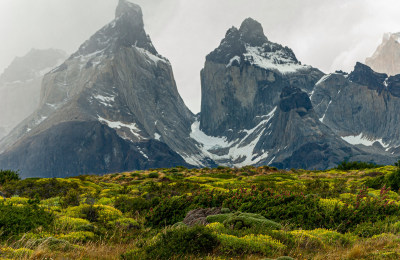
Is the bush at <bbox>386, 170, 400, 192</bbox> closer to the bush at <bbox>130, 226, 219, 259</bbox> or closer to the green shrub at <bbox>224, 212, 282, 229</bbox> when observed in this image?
the green shrub at <bbox>224, 212, 282, 229</bbox>

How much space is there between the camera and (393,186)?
22531 millimetres

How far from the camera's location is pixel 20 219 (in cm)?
1252

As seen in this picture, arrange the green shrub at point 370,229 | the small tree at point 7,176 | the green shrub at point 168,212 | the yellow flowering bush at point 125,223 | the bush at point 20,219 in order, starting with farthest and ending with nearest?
1. the small tree at point 7,176
2. the green shrub at point 168,212
3. the yellow flowering bush at point 125,223
4. the green shrub at point 370,229
5. the bush at point 20,219

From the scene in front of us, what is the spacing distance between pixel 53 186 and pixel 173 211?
51.4 ft

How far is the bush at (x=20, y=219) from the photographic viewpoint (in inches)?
466

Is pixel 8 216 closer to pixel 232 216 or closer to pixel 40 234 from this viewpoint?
pixel 40 234

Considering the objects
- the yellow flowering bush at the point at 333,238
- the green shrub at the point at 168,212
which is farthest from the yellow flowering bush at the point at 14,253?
the yellow flowering bush at the point at 333,238

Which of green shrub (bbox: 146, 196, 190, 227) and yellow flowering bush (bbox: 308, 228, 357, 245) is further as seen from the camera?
green shrub (bbox: 146, 196, 190, 227)

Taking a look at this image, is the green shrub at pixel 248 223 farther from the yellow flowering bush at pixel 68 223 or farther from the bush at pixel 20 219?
the bush at pixel 20 219

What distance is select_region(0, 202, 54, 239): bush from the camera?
11.8m

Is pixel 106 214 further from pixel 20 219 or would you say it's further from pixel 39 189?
pixel 39 189

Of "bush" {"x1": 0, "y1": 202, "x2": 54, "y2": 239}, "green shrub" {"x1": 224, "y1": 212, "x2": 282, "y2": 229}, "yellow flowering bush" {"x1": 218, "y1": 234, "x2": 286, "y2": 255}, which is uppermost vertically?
"green shrub" {"x1": 224, "y1": 212, "x2": 282, "y2": 229}

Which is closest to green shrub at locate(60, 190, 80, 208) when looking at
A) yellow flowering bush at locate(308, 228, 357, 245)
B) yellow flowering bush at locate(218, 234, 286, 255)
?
yellow flowering bush at locate(218, 234, 286, 255)

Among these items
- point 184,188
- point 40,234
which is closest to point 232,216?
point 40,234
